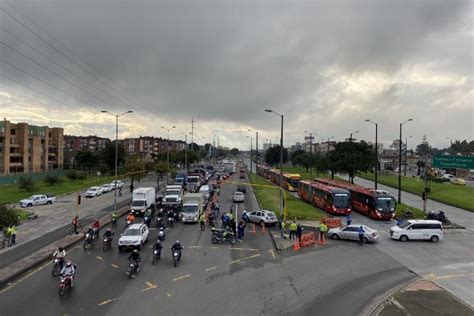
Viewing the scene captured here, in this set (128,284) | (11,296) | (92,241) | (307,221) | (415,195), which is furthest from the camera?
(415,195)

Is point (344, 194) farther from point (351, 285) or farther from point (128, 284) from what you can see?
point (128, 284)

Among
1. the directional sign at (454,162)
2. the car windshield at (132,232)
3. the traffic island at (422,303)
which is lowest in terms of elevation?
the traffic island at (422,303)

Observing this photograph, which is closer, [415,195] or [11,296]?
[11,296]

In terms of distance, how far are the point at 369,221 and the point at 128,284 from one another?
25599mm

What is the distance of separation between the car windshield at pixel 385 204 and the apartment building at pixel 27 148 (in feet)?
253

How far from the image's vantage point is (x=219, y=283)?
1734cm

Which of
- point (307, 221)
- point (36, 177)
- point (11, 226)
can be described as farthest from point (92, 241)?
point (36, 177)

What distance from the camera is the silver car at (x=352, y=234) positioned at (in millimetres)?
26750

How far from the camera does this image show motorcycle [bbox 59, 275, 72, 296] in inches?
619

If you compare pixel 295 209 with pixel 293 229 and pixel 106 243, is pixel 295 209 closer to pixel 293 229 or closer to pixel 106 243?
pixel 293 229

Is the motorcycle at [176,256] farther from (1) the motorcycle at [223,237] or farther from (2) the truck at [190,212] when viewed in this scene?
(2) the truck at [190,212]

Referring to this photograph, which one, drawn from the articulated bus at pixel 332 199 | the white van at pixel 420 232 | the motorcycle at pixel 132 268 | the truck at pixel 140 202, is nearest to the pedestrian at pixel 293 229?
the white van at pixel 420 232

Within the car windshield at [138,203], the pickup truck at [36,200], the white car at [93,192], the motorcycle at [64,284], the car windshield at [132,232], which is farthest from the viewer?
the white car at [93,192]

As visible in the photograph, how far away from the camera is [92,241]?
81.0 feet
